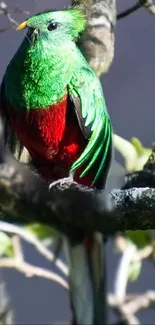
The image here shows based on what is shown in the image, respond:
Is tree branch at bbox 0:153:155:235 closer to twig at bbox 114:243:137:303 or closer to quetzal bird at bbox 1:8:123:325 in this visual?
quetzal bird at bbox 1:8:123:325

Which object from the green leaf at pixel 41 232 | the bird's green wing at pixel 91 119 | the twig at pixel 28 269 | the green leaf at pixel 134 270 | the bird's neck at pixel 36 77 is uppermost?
the bird's neck at pixel 36 77

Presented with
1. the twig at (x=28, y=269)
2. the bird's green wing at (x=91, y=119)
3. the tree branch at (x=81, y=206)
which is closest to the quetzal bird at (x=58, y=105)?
the bird's green wing at (x=91, y=119)

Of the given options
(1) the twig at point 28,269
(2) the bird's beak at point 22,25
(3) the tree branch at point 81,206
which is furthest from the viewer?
(1) the twig at point 28,269

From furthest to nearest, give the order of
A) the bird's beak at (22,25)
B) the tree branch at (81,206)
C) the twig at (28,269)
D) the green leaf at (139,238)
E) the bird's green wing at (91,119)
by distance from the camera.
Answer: the green leaf at (139,238) → the twig at (28,269) → the bird's green wing at (91,119) → the bird's beak at (22,25) → the tree branch at (81,206)

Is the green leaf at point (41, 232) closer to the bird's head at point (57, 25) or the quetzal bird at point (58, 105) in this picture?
the quetzal bird at point (58, 105)

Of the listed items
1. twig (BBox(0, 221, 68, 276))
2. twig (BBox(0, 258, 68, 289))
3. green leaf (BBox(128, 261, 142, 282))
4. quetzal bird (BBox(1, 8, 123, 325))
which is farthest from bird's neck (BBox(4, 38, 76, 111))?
green leaf (BBox(128, 261, 142, 282))

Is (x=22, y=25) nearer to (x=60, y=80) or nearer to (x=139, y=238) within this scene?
(x=60, y=80)

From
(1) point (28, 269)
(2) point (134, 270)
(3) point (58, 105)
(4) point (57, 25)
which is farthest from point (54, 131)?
(2) point (134, 270)

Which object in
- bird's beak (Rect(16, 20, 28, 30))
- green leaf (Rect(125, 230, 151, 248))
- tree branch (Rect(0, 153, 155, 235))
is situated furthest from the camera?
green leaf (Rect(125, 230, 151, 248))
